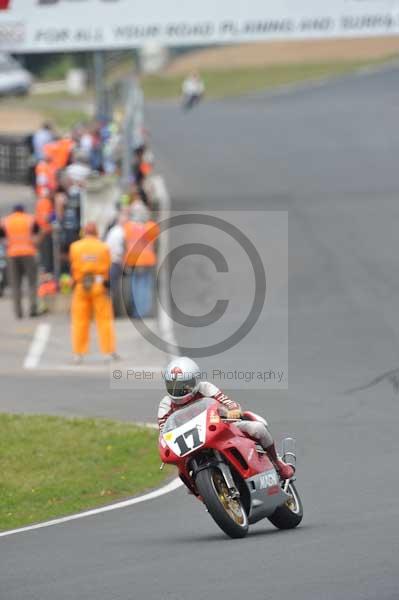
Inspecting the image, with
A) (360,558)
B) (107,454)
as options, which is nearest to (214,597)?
(360,558)

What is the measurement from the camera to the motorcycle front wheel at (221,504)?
30.7 ft

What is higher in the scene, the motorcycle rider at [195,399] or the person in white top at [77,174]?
the motorcycle rider at [195,399]

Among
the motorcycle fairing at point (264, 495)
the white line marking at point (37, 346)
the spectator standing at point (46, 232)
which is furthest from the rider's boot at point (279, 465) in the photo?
the spectator standing at point (46, 232)

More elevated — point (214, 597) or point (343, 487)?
point (214, 597)

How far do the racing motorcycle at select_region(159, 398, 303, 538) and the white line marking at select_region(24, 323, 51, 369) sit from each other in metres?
9.95

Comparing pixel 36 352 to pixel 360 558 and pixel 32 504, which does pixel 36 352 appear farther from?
pixel 360 558

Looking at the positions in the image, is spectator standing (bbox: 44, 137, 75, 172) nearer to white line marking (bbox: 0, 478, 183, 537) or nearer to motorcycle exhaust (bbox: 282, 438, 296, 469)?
white line marking (bbox: 0, 478, 183, 537)

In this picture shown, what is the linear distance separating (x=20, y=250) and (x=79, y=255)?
4195 mm

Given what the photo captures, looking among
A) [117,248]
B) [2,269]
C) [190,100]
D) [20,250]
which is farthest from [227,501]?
[190,100]

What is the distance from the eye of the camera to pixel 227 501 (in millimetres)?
9602

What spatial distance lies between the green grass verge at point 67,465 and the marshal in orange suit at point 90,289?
160 inches

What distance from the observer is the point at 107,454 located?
1380 centimetres

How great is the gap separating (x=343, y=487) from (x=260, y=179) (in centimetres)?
2169

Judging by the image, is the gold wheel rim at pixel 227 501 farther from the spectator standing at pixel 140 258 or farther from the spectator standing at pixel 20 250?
the spectator standing at pixel 20 250
